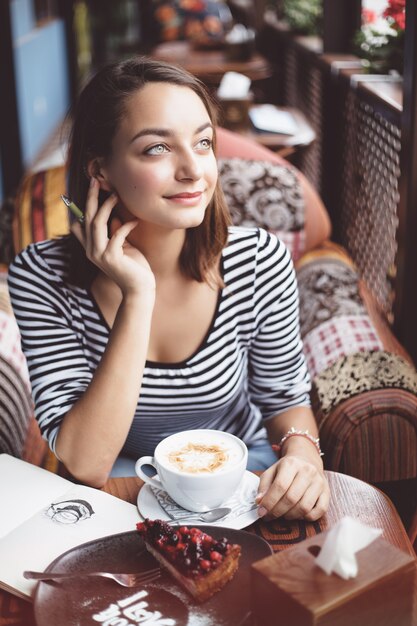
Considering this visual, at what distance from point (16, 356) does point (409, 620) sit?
1321 mm

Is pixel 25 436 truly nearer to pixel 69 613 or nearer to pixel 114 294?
pixel 114 294

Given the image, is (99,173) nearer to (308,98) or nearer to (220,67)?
(308,98)

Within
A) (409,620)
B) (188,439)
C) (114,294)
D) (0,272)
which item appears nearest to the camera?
(409,620)

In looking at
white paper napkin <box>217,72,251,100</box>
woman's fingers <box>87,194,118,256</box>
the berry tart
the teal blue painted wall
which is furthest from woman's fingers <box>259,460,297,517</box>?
the teal blue painted wall

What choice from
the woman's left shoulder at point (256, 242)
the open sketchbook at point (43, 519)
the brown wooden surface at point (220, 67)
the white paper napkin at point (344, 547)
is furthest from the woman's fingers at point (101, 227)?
the brown wooden surface at point (220, 67)

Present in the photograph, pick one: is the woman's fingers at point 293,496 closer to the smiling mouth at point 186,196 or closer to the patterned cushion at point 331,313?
the smiling mouth at point 186,196

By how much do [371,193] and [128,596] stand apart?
2106mm

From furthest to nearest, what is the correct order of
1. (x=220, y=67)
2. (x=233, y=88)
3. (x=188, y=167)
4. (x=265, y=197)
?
(x=220, y=67) < (x=233, y=88) < (x=265, y=197) < (x=188, y=167)

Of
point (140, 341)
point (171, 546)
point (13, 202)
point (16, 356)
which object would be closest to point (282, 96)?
point (13, 202)

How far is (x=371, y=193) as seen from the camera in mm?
2748

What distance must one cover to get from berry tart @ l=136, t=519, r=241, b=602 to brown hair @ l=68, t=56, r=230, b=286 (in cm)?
65

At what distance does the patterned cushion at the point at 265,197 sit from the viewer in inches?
92.4

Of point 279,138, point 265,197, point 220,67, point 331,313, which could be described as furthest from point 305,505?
point 220,67

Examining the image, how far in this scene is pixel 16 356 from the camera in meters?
1.92
